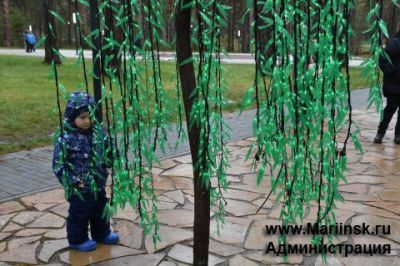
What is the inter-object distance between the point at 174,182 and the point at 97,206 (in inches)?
73.3

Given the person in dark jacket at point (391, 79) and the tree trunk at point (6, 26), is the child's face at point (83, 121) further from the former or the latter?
the tree trunk at point (6, 26)

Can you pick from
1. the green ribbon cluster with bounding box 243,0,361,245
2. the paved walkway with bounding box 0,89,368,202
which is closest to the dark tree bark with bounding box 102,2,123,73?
the green ribbon cluster with bounding box 243,0,361,245

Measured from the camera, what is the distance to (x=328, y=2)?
2.01 meters

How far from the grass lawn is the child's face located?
347 mm

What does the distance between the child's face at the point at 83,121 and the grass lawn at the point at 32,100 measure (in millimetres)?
347

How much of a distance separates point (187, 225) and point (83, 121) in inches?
59.9

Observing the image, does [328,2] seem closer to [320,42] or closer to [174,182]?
[320,42]

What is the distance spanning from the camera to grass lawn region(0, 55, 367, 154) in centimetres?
736

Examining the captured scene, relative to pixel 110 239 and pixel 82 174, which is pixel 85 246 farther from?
pixel 82 174

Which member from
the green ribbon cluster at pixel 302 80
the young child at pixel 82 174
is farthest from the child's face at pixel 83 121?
the green ribbon cluster at pixel 302 80

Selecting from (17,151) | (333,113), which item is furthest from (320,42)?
(17,151)

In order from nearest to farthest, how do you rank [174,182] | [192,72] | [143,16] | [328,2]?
1. [328,2]
2. [143,16]
3. [192,72]
4. [174,182]

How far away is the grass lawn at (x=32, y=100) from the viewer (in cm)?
736

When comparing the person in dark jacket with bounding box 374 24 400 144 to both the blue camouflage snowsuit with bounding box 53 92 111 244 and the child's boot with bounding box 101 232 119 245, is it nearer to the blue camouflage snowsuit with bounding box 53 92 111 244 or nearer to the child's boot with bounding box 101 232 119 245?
the child's boot with bounding box 101 232 119 245
